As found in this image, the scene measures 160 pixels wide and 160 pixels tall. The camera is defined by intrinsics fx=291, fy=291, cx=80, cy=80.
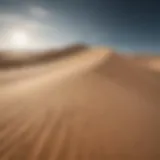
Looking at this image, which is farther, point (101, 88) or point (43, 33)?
point (43, 33)

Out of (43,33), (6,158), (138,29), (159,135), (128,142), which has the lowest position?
(6,158)

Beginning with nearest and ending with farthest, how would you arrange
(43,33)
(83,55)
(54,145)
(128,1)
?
(54,145) → (43,33) → (128,1) → (83,55)

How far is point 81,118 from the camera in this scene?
4.89 metres

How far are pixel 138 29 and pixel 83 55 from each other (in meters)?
3.62

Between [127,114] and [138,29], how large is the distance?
4.37 m

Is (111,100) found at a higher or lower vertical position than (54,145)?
higher

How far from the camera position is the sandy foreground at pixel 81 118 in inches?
161

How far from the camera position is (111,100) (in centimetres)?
580

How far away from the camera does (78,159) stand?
3.97 meters

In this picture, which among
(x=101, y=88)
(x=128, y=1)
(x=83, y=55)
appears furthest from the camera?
(x=83, y=55)

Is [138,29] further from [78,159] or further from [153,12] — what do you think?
[78,159]

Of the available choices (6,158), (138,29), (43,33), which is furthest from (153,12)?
(6,158)

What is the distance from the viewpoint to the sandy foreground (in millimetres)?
4090

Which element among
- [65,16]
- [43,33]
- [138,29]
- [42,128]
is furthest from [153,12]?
[42,128]
